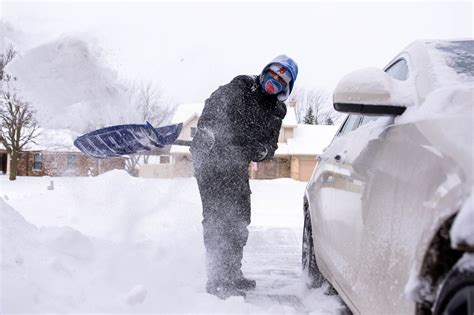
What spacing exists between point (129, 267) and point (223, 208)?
793 mm

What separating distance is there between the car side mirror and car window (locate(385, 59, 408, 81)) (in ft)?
1.44

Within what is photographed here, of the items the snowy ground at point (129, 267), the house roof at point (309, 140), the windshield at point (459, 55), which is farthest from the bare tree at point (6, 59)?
the house roof at point (309, 140)

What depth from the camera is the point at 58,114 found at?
5242 mm

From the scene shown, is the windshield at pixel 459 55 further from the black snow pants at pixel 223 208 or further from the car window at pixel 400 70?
the black snow pants at pixel 223 208

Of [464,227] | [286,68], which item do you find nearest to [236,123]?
[286,68]

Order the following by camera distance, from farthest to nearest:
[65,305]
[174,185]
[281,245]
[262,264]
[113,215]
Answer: [281,245]
[174,185]
[262,264]
[113,215]
[65,305]

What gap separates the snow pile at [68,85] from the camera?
516 centimetres

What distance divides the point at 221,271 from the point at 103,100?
2766 millimetres

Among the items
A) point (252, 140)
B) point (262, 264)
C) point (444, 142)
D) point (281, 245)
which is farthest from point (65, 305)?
point (281, 245)

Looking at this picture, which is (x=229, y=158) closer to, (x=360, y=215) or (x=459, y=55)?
(x=360, y=215)

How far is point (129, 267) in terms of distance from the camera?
11.2ft

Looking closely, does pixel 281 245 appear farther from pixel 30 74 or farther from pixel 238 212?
pixel 30 74

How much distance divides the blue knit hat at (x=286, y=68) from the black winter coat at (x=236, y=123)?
8 cm

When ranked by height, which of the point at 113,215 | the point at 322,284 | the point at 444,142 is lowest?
the point at 322,284
